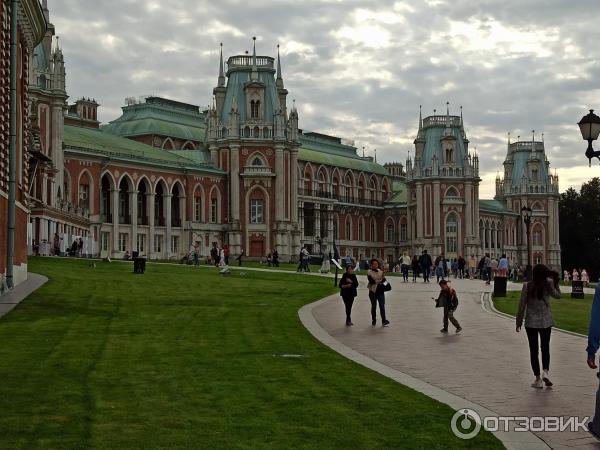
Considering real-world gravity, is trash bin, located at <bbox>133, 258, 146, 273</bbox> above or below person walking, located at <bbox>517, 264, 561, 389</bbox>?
above

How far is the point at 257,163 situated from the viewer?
95312 mm

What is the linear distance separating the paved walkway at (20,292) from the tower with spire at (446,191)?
8540 cm

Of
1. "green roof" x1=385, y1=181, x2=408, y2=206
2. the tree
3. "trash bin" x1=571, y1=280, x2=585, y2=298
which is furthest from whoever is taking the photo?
"green roof" x1=385, y1=181, x2=408, y2=206

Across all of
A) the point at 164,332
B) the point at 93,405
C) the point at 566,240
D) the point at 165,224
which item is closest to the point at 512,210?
the point at 566,240

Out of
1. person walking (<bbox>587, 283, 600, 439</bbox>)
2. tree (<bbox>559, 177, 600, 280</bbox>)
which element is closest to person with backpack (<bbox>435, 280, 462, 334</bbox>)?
person walking (<bbox>587, 283, 600, 439</bbox>)

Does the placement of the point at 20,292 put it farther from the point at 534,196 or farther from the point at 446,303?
the point at 534,196

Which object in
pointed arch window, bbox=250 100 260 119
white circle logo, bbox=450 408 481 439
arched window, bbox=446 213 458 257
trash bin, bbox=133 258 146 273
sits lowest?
white circle logo, bbox=450 408 481 439

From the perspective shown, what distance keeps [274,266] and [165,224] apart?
2433 centimetres

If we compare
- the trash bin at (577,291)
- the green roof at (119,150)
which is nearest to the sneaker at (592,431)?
the trash bin at (577,291)

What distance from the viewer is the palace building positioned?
73438mm

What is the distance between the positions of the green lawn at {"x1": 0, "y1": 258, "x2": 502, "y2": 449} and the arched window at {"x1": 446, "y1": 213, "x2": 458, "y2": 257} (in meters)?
92.8

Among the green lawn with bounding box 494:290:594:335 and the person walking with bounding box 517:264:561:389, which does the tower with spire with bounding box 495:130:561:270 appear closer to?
the green lawn with bounding box 494:290:594:335

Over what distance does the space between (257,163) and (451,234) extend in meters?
33.2

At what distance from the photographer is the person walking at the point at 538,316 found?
15766 millimetres
